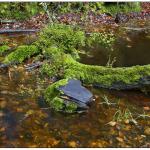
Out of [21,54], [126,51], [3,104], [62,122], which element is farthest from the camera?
[126,51]

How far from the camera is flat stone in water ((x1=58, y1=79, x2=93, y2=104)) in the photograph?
238 inches

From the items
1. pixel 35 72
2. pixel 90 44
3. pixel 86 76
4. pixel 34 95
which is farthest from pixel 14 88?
pixel 90 44

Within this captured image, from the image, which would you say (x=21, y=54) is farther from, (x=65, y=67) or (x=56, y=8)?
(x=56, y=8)

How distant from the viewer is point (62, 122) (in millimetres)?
5730

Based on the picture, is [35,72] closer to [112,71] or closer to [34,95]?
[34,95]

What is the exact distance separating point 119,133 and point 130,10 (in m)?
11.0

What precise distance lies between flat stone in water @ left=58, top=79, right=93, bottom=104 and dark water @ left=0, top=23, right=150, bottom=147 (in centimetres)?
24

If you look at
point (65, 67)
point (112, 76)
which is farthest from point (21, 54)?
point (112, 76)

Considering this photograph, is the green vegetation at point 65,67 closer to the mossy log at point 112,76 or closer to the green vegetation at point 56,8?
the mossy log at point 112,76

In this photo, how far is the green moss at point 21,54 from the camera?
7.93 m

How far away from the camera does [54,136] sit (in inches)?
210

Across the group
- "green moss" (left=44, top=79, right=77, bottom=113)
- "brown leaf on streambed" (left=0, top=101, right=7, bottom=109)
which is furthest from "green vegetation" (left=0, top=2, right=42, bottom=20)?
"green moss" (left=44, top=79, right=77, bottom=113)

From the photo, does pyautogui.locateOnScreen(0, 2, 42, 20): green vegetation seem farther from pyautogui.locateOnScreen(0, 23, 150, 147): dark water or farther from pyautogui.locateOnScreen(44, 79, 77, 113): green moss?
pyautogui.locateOnScreen(44, 79, 77, 113): green moss

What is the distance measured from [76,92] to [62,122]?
0.68 meters
